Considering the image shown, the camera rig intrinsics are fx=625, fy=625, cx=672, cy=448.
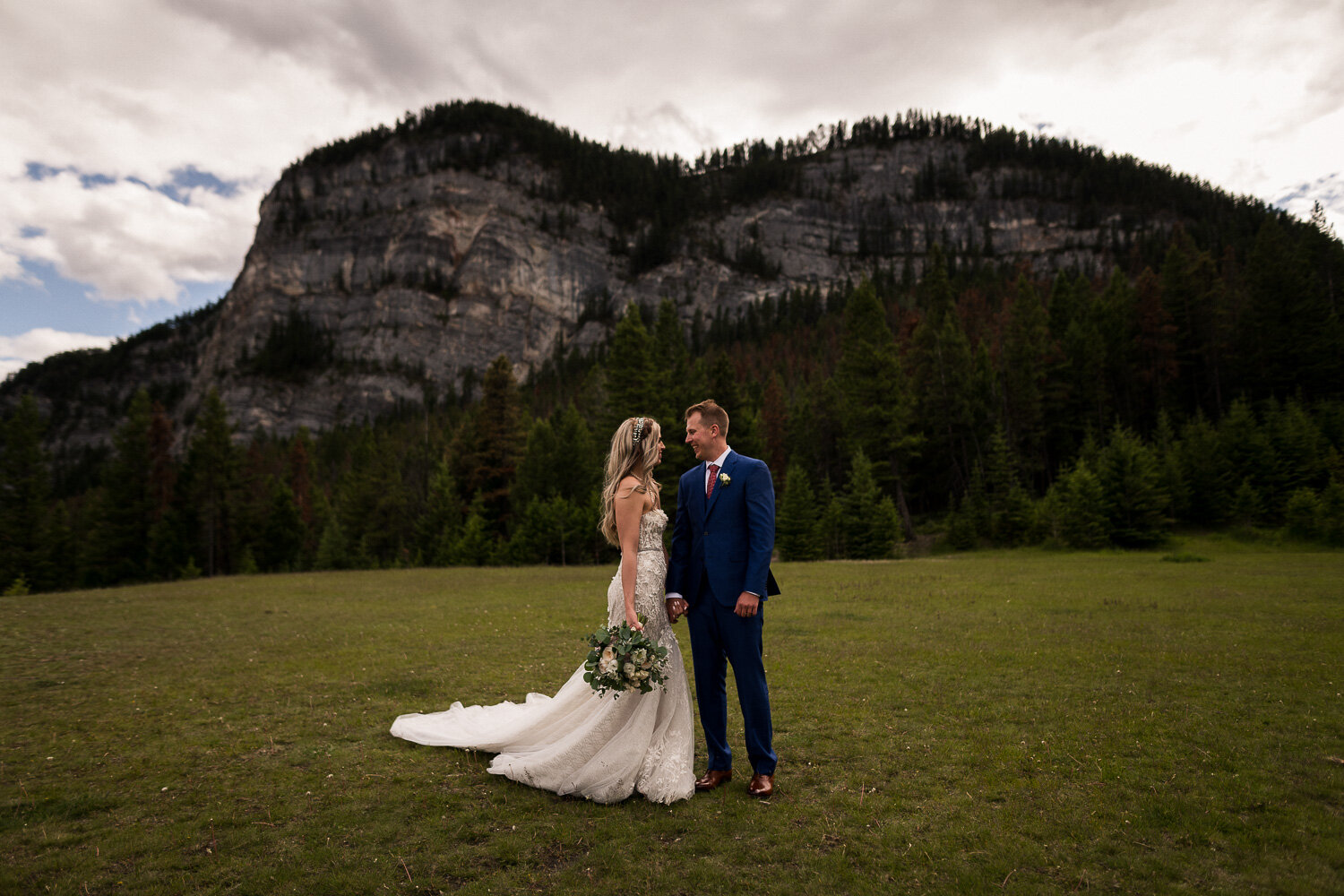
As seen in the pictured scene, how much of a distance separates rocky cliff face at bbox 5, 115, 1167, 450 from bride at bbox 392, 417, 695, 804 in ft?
569

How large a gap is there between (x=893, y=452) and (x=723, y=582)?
4158 centimetres

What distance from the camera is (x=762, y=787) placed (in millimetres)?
5316

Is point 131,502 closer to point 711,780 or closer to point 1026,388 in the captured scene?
point 711,780

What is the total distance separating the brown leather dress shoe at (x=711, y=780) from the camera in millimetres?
5551

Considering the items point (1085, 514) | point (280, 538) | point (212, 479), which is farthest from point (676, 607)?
point (280, 538)

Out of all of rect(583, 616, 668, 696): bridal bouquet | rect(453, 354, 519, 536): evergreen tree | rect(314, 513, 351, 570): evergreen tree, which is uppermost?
rect(453, 354, 519, 536): evergreen tree

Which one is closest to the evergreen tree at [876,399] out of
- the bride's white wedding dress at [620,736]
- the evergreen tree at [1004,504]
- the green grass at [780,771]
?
the evergreen tree at [1004,504]

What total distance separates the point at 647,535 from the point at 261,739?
5075mm

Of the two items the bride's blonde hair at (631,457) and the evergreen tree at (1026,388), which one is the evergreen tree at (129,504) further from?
the evergreen tree at (1026,388)

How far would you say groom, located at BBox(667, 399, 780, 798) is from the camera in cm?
544

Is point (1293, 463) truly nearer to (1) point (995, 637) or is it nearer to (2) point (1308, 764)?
(1) point (995, 637)

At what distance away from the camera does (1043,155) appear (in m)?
194

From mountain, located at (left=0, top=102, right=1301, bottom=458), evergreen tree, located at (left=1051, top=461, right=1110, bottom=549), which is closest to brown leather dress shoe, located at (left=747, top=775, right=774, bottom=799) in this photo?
evergreen tree, located at (left=1051, top=461, right=1110, bottom=549)

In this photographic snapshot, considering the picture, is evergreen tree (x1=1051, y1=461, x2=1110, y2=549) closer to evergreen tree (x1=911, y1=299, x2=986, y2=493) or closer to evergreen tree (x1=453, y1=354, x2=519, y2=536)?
evergreen tree (x1=911, y1=299, x2=986, y2=493)
